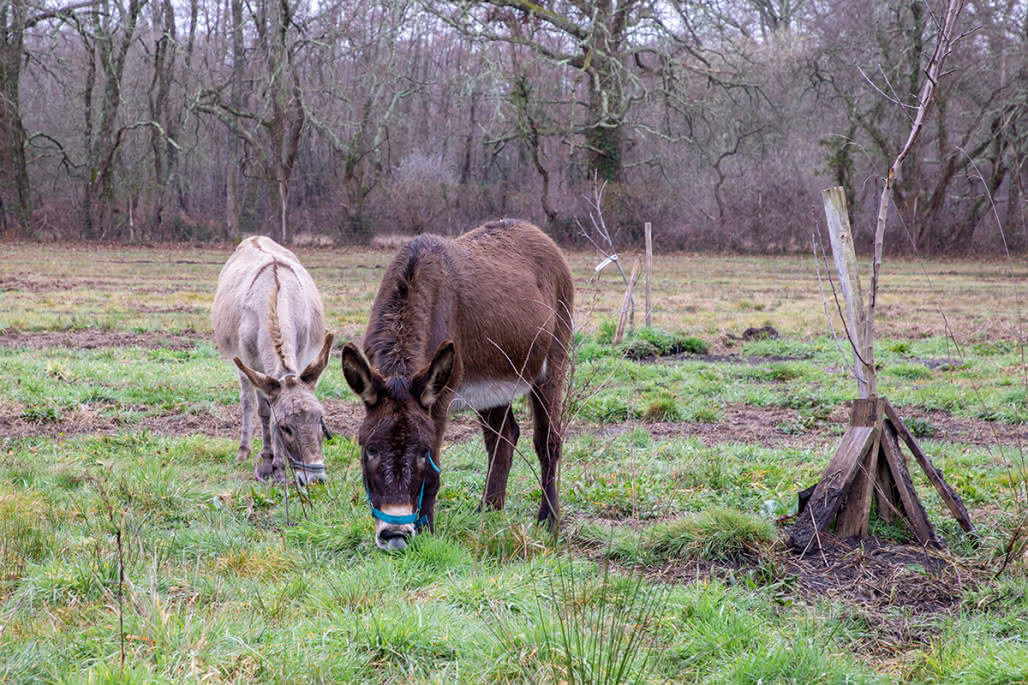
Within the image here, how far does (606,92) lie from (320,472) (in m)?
22.8

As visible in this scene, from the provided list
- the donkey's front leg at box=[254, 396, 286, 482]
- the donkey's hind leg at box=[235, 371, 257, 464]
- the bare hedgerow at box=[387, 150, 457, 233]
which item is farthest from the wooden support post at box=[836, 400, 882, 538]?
the bare hedgerow at box=[387, 150, 457, 233]

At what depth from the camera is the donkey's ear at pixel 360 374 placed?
4.24 metres

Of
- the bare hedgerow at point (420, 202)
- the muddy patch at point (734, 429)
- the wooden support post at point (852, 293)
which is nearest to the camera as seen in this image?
the wooden support post at point (852, 293)

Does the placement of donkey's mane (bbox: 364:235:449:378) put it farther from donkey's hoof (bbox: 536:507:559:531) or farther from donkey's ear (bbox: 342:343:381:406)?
donkey's hoof (bbox: 536:507:559:531)

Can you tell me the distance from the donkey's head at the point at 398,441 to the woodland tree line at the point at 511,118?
71.6 feet

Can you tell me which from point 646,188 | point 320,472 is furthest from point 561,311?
point 646,188

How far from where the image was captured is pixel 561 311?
6.16 metres

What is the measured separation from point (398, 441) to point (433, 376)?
371 millimetres

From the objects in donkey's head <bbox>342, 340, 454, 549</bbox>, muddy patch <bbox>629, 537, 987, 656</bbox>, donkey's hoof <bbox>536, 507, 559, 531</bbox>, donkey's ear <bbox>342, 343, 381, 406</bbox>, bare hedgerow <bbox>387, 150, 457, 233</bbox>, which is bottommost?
donkey's hoof <bbox>536, 507, 559, 531</bbox>

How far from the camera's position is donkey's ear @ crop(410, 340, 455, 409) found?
4.39m

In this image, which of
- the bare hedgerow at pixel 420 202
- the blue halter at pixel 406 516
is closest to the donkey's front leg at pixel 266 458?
the blue halter at pixel 406 516

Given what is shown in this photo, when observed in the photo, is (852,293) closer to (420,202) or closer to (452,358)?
(452,358)

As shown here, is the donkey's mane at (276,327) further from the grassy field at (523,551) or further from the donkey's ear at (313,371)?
the grassy field at (523,551)

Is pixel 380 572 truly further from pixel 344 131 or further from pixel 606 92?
pixel 344 131
